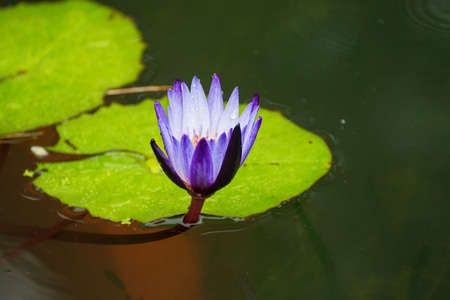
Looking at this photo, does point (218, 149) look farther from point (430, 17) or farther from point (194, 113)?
point (430, 17)

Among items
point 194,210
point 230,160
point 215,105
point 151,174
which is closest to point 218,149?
point 230,160

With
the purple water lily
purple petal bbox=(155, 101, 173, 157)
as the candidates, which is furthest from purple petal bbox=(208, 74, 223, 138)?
purple petal bbox=(155, 101, 173, 157)

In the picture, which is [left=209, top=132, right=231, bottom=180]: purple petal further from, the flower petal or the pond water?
the pond water

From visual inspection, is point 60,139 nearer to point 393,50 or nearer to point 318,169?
point 318,169

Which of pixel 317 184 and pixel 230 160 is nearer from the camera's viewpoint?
pixel 230 160

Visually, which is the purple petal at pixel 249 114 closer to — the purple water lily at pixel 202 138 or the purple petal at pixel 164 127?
the purple water lily at pixel 202 138
